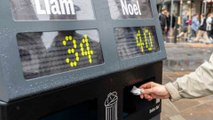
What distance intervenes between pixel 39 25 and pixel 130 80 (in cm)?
79

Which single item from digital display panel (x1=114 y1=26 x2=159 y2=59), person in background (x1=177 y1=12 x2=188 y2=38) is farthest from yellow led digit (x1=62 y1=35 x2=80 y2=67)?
person in background (x1=177 y1=12 x2=188 y2=38)

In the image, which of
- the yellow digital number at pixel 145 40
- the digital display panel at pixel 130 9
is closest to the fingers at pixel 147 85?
the yellow digital number at pixel 145 40

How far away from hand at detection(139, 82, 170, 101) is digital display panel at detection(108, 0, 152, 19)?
0.47 metres

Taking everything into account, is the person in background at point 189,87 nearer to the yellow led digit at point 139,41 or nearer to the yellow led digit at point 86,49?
the yellow led digit at point 139,41

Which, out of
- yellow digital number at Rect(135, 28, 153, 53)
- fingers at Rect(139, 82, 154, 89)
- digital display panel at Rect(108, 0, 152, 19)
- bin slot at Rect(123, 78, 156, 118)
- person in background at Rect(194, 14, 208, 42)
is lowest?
person in background at Rect(194, 14, 208, 42)

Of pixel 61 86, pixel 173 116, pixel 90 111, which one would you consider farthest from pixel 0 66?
pixel 173 116

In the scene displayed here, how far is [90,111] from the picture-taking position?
201cm

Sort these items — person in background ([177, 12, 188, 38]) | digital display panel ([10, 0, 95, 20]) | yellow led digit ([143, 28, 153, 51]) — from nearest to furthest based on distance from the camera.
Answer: digital display panel ([10, 0, 95, 20]) < yellow led digit ([143, 28, 153, 51]) < person in background ([177, 12, 188, 38])

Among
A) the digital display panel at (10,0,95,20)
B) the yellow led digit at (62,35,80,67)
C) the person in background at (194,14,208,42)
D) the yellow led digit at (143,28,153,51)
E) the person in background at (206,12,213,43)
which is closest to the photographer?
the digital display panel at (10,0,95,20)

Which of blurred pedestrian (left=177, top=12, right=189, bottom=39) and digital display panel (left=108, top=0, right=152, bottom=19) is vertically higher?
digital display panel (left=108, top=0, right=152, bottom=19)

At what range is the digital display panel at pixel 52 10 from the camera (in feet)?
5.20

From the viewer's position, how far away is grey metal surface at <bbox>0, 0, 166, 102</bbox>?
1.47 m

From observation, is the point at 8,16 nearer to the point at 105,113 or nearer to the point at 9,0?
the point at 9,0

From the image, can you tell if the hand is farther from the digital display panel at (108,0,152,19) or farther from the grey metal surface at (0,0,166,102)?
the digital display panel at (108,0,152,19)
